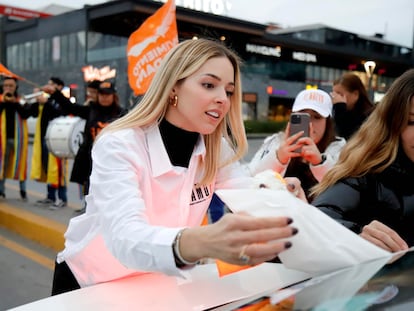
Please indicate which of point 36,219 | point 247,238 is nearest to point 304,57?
point 36,219

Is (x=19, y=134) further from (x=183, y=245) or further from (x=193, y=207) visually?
(x=183, y=245)

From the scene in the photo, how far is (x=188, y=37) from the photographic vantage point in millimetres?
23453

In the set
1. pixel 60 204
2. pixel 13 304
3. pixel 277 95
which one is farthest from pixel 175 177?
pixel 277 95

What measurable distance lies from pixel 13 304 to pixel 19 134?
436 cm

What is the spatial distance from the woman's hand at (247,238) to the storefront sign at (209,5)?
2781 cm

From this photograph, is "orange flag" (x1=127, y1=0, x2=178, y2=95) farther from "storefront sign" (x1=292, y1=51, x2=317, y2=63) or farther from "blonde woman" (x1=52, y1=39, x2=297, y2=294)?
"storefront sign" (x1=292, y1=51, x2=317, y2=63)

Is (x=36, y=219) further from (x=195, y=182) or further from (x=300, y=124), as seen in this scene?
(x=195, y=182)

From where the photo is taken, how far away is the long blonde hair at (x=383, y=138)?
203 centimetres

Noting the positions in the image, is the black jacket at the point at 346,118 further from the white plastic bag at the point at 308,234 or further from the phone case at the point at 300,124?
the white plastic bag at the point at 308,234

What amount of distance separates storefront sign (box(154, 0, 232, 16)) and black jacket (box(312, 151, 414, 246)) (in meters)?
26.9

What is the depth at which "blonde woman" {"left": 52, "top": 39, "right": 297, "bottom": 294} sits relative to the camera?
53.0 inches

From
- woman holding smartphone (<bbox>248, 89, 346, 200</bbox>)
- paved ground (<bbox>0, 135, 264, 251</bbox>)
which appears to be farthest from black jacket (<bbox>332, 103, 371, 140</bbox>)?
paved ground (<bbox>0, 135, 264, 251</bbox>)

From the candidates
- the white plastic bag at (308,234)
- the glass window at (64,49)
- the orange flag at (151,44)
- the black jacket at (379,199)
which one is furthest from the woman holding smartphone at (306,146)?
the glass window at (64,49)

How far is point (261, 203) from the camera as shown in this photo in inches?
41.1
